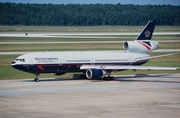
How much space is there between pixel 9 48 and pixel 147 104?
73.3 m

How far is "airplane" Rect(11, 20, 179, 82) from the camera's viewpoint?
61.1 m

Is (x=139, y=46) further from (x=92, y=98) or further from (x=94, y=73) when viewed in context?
(x=92, y=98)

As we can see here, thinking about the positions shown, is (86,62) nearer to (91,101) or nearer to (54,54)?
(54,54)

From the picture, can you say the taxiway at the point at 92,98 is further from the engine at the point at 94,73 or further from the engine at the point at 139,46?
the engine at the point at 139,46

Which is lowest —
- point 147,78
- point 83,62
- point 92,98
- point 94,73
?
Result: point 147,78

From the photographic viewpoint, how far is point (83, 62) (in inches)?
2527

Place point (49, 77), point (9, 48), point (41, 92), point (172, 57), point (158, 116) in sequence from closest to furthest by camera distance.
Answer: point (158, 116) < point (41, 92) < point (49, 77) < point (172, 57) < point (9, 48)

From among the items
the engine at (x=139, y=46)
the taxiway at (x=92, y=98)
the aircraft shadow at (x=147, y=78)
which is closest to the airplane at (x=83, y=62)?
the engine at (x=139, y=46)

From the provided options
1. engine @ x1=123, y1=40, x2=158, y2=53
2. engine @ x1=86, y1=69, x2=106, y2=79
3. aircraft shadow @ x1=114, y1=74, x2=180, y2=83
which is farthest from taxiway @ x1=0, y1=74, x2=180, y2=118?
engine @ x1=123, y1=40, x2=158, y2=53

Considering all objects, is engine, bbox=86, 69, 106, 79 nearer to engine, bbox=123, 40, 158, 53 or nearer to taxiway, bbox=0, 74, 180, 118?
taxiway, bbox=0, 74, 180, 118

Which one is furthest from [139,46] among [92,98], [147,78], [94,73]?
[92,98]

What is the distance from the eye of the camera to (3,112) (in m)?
41.0

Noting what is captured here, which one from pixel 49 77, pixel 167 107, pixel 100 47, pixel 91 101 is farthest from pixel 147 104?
pixel 100 47

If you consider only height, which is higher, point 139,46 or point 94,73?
point 139,46
